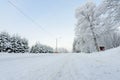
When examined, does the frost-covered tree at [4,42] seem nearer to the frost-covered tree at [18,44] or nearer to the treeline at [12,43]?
the treeline at [12,43]

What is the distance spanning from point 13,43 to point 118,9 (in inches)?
1256

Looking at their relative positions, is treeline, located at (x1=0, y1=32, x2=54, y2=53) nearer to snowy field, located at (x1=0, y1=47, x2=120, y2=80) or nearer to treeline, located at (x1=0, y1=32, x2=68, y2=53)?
treeline, located at (x1=0, y1=32, x2=68, y2=53)

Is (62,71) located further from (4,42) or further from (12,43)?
(12,43)

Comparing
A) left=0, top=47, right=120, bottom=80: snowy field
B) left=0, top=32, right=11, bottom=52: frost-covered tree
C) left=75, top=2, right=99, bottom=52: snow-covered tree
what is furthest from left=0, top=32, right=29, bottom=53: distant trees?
left=0, top=47, right=120, bottom=80: snowy field

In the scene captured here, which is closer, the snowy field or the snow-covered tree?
the snowy field

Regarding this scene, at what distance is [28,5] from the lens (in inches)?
875

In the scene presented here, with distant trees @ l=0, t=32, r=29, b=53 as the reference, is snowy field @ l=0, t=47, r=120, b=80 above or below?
below

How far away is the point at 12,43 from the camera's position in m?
38.9

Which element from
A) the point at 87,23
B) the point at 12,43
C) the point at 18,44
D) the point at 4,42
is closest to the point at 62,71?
the point at 87,23

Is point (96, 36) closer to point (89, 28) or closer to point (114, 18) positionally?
point (89, 28)

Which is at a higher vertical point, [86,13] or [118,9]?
[86,13]

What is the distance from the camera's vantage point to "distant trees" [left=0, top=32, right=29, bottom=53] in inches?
1418

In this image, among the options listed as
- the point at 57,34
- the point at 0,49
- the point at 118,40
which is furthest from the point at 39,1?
the point at 118,40

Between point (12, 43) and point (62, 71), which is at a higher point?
point (12, 43)
